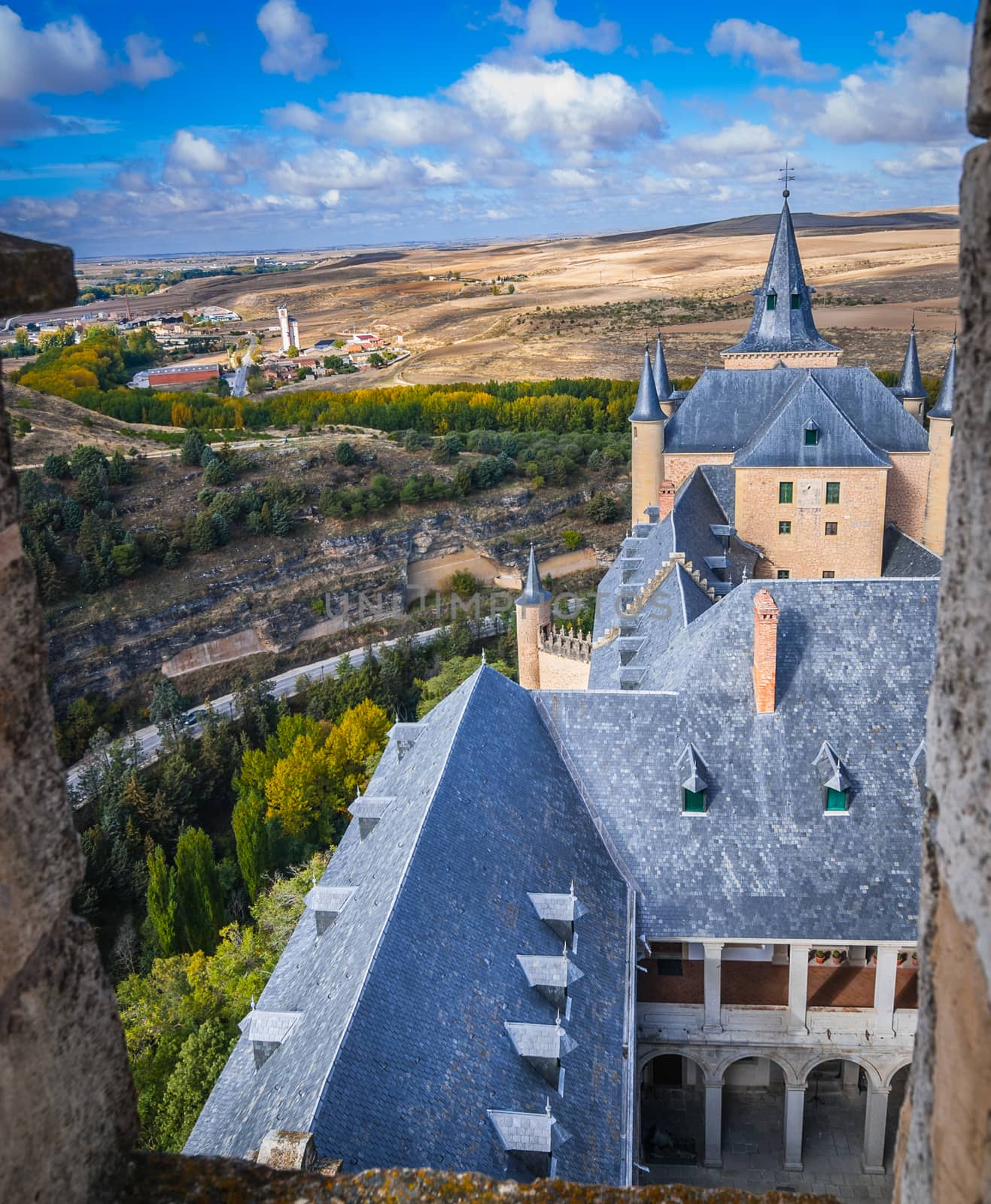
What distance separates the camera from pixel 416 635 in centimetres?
6438

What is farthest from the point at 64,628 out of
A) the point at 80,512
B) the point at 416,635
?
the point at 416,635

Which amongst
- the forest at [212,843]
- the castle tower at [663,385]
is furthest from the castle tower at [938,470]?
the forest at [212,843]

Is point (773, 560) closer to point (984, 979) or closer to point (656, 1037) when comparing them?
point (656, 1037)

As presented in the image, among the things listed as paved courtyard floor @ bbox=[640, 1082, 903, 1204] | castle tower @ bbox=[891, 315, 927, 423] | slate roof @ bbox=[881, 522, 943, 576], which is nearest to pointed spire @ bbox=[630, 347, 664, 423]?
slate roof @ bbox=[881, 522, 943, 576]

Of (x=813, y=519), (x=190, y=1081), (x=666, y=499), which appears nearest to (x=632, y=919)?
(x=190, y=1081)

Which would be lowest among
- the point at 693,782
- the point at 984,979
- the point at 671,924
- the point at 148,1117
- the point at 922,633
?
the point at 148,1117

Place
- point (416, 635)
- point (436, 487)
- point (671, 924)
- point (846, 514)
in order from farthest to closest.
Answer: point (436, 487) → point (416, 635) → point (846, 514) → point (671, 924)

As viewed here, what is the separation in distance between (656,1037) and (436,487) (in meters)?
64.0

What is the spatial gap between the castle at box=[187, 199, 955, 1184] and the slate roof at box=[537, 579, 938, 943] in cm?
5

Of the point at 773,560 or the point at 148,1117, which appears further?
the point at 773,560

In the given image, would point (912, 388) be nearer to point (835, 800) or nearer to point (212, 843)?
point (835, 800)

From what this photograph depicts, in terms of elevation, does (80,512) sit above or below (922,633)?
below

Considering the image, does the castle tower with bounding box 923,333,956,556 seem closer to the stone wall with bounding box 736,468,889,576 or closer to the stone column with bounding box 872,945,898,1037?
the stone wall with bounding box 736,468,889,576

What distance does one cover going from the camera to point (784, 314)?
4422cm
